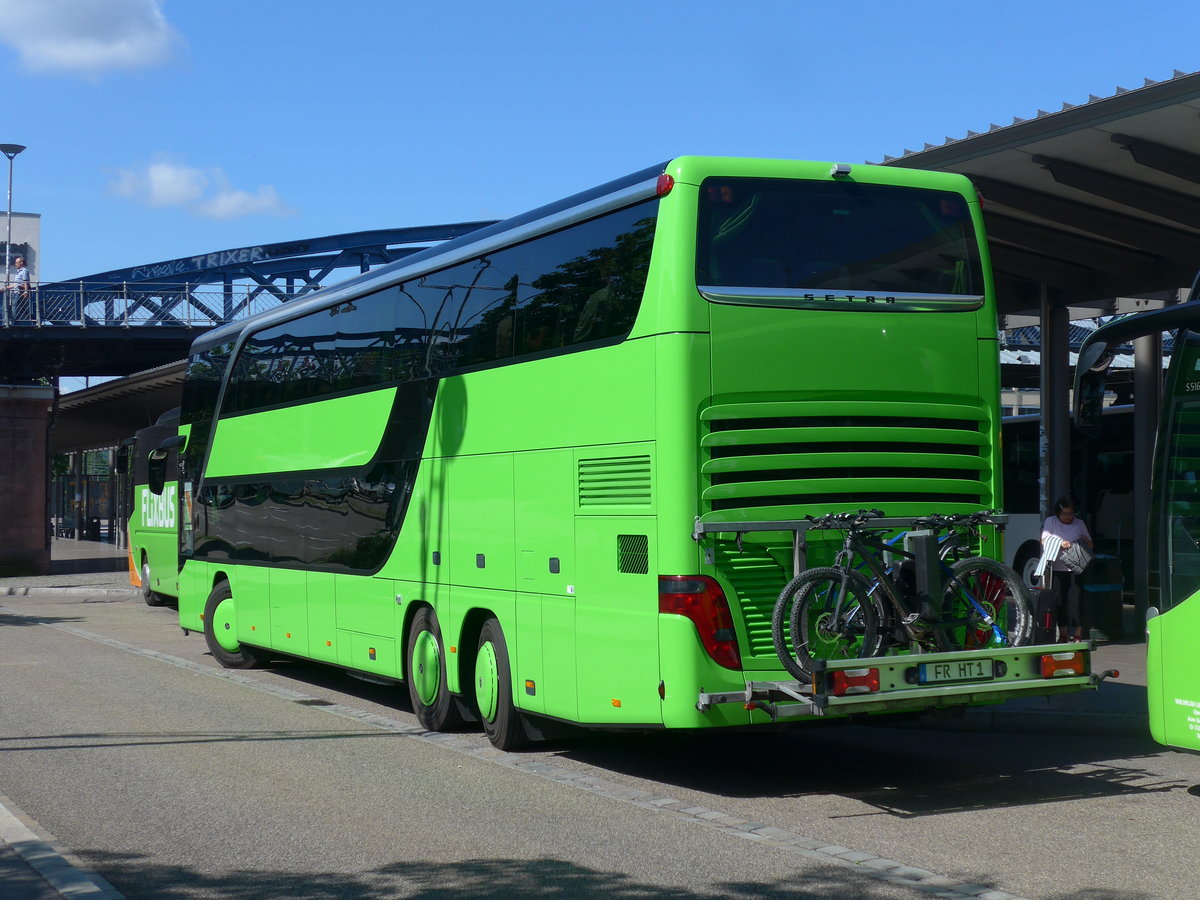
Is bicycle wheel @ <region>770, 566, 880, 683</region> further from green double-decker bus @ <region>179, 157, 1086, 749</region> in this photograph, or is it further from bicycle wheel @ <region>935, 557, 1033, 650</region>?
bicycle wheel @ <region>935, 557, 1033, 650</region>

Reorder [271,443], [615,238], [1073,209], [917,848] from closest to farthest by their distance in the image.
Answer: [917,848] < [615,238] < [271,443] < [1073,209]

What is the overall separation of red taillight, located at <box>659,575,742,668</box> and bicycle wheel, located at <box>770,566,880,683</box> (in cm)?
28

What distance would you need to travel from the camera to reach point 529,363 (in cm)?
1003

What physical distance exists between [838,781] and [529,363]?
11.6 feet

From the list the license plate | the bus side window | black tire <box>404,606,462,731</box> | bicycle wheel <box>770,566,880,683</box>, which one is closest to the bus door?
→ the license plate

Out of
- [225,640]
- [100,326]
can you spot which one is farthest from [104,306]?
[225,640]

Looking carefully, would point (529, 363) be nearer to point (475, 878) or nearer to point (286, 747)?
point (286, 747)

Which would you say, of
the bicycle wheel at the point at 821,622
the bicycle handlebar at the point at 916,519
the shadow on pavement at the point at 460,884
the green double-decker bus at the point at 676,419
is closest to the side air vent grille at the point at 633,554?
the green double-decker bus at the point at 676,419

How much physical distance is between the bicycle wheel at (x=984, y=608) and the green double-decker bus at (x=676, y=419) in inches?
14.6

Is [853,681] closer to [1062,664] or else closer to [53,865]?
[1062,664]

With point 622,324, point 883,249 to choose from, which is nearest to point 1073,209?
point 883,249

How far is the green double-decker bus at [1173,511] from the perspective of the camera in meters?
8.14

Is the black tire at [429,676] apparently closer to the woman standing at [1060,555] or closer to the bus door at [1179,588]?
the bus door at [1179,588]

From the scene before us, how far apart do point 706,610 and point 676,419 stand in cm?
114
